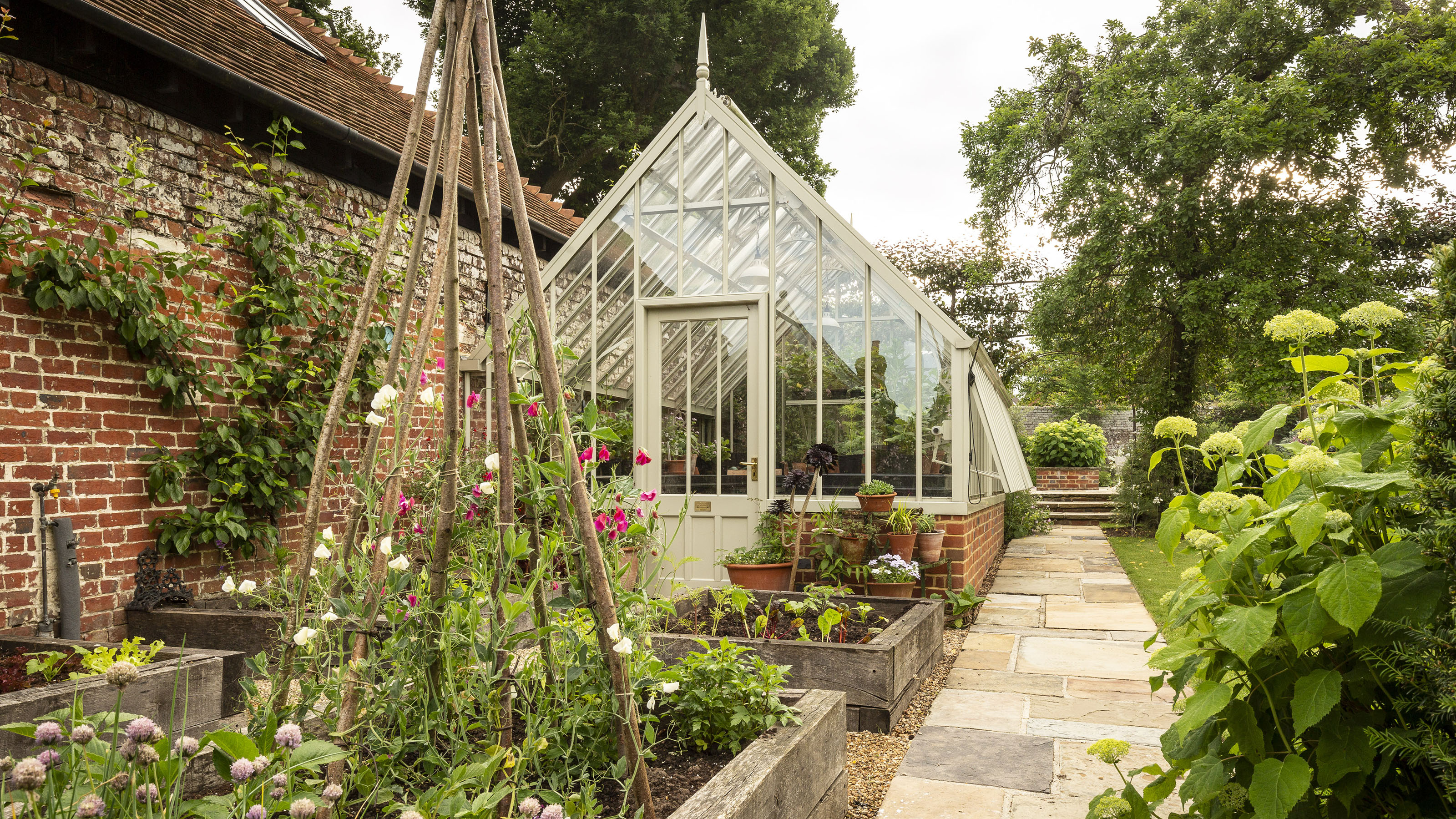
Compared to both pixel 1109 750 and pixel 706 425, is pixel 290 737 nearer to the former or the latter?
pixel 1109 750

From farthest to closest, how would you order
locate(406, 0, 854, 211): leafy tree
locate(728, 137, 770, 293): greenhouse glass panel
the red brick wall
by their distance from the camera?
the red brick wall < locate(406, 0, 854, 211): leafy tree < locate(728, 137, 770, 293): greenhouse glass panel

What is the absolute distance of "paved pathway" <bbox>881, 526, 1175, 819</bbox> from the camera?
2795 mm

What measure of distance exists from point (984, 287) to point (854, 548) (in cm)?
1518

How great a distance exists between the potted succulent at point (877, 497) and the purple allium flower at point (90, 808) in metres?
4.71

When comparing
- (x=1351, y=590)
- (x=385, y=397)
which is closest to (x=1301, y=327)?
(x=1351, y=590)

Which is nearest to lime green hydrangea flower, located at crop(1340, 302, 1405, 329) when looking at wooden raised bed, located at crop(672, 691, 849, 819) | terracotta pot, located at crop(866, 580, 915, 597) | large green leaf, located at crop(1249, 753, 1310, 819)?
large green leaf, located at crop(1249, 753, 1310, 819)

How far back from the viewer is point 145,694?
2980mm

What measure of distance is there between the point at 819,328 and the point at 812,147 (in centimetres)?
1175

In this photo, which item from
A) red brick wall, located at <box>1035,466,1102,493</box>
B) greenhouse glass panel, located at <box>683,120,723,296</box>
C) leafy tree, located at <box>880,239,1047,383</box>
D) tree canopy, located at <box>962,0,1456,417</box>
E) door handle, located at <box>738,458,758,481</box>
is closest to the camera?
door handle, located at <box>738,458,758,481</box>

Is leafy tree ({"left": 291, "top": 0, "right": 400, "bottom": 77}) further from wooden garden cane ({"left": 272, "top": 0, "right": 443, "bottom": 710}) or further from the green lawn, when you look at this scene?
the green lawn

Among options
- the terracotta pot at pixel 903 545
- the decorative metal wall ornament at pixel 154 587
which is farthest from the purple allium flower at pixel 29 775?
the terracotta pot at pixel 903 545

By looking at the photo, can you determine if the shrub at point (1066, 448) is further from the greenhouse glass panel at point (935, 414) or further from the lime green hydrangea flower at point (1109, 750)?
the lime green hydrangea flower at point (1109, 750)

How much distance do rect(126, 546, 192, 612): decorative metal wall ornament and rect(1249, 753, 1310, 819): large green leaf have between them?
4822 millimetres

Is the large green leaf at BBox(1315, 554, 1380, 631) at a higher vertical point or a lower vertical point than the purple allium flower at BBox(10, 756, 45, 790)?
higher
